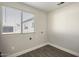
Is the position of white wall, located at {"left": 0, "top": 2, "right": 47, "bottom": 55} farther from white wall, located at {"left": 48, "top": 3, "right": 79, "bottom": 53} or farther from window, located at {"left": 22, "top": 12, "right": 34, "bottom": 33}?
white wall, located at {"left": 48, "top": 3, "right": 79, "bottom": 53}

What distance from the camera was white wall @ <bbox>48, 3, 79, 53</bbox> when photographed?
1920 millimetres

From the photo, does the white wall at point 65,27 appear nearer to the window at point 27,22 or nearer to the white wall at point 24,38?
the white wall at point 24,38

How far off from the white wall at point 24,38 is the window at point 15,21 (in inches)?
4.5

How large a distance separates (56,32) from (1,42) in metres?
1.66

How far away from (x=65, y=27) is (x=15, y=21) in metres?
1.51

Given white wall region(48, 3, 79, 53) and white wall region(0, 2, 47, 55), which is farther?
white wall region(48, 3, 79, 53)

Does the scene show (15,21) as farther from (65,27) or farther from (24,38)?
(65,27)

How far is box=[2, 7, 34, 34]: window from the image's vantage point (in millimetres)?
1598

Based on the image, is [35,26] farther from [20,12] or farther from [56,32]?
[56,32]

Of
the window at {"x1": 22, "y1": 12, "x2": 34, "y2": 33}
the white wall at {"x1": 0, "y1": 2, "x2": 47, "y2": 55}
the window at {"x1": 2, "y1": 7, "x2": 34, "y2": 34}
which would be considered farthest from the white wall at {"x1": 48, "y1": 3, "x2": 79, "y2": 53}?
the window at {"x1": 2, "y1": 7, "x2": 34, "y2": 34}

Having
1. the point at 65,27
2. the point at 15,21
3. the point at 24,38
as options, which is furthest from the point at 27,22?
the point at 65,27

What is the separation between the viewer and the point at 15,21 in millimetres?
1761

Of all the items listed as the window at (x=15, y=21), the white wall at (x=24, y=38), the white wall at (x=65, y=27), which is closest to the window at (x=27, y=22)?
the window at (x=15, y=21)

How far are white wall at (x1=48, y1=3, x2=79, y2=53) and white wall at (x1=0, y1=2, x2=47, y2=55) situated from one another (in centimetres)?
28
